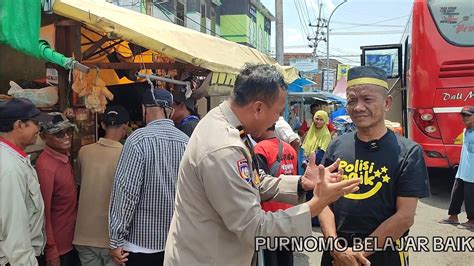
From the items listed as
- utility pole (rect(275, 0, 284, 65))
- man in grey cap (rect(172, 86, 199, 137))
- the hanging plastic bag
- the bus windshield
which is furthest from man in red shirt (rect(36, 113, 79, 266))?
utility pole (rect(275, 0, 284, 65))

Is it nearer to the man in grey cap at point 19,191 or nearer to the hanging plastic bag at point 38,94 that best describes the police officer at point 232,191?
the man in grey cap at point 19,191

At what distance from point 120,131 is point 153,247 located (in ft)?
3.39

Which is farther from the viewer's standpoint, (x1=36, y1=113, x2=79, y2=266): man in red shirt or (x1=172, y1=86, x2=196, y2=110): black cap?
(x1=172, y1=86, x2=196, y2=110): black cap

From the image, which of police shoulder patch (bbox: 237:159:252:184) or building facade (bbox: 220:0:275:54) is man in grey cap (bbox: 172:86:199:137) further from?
building facade (bbox: 220:0:275:54)

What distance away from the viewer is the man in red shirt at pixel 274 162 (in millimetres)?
3402

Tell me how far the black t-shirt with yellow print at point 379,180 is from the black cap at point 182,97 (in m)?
2.48

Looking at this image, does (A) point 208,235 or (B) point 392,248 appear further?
(B) point 392,248

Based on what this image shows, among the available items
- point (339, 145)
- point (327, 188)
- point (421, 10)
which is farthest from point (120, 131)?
point (421, 10)

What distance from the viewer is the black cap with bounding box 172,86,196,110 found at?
181 inches

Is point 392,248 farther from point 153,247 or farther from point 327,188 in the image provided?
point 153,247

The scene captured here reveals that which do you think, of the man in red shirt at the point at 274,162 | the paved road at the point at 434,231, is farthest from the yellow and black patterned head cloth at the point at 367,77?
the paved road at the point at 434,231

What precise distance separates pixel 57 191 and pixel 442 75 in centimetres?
609

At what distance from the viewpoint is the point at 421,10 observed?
7059mm

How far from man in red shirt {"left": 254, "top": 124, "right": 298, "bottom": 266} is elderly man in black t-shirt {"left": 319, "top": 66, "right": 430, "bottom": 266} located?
0.92 m
